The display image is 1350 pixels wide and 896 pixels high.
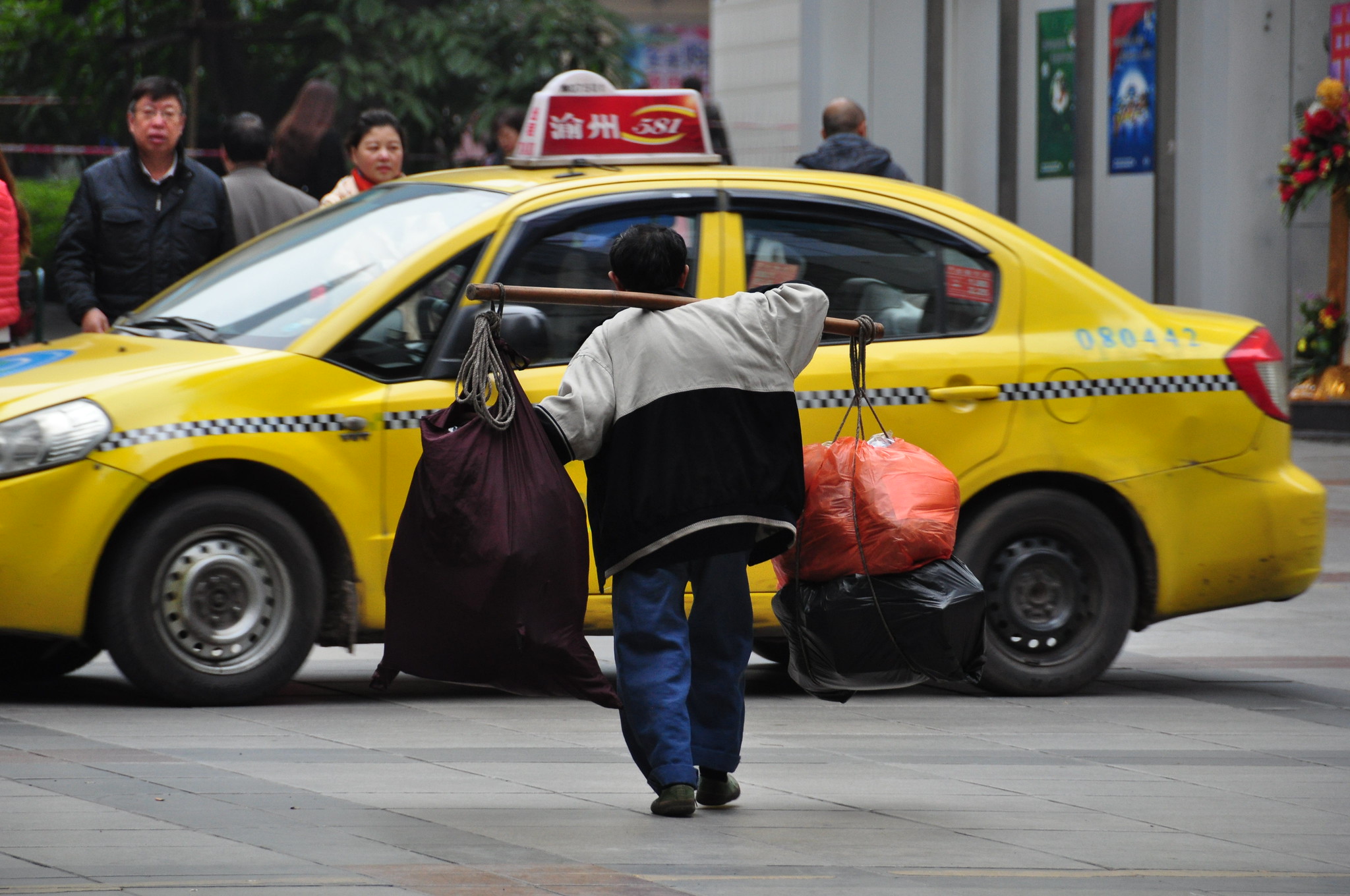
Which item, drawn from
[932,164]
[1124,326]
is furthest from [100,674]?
[932,164]

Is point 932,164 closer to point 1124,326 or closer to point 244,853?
point 1124,326

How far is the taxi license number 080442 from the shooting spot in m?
6.91

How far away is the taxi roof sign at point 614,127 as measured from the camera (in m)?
7.22

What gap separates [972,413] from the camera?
6.77m

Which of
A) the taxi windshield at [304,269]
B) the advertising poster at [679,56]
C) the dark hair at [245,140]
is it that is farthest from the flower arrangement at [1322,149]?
the advertising poster at [679,56]

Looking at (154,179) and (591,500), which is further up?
(154,179)

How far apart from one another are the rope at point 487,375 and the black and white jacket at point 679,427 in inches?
3.8

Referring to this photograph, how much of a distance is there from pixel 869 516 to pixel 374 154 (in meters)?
→ 4.49

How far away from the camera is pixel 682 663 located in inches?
193

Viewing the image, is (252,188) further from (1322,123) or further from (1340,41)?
(1340,41)

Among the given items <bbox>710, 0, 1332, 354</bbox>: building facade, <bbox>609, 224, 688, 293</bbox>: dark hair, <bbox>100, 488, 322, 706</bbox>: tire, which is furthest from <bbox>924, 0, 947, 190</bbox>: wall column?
<bbox>609, 224, 688, 293</bbox>: dark hair

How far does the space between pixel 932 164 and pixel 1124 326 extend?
14.4m

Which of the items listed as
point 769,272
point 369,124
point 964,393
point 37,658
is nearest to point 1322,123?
point 369,124

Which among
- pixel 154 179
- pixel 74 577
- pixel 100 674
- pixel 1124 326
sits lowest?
pixel 100 674
